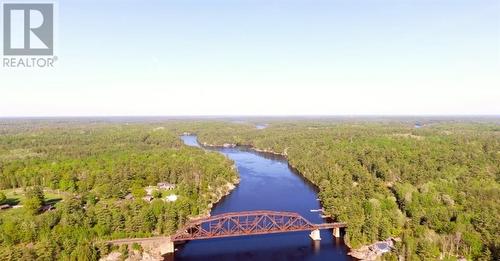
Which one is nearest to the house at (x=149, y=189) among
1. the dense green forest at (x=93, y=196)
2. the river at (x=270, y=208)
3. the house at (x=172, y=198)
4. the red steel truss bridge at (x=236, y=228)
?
the dense green forest at (x=93, y=196)

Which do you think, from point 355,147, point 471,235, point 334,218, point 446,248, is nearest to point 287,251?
point 334,218

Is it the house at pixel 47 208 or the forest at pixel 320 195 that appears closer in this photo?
the forest at pixel 320 195

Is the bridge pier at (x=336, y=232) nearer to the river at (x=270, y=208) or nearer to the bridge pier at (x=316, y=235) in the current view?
the river at (x=270, y=208)

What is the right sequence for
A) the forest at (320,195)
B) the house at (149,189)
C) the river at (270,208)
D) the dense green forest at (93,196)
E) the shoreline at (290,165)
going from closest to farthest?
the dense green forest at (93,196) < the forest at (320,195) < the river at (270,208) < the shoreline at (290,165) < the house at (149,189)

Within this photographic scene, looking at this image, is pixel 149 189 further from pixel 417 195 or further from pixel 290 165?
pixel 417 195

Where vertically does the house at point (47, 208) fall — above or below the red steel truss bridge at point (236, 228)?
below

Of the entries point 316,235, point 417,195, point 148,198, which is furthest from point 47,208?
point 417,195
